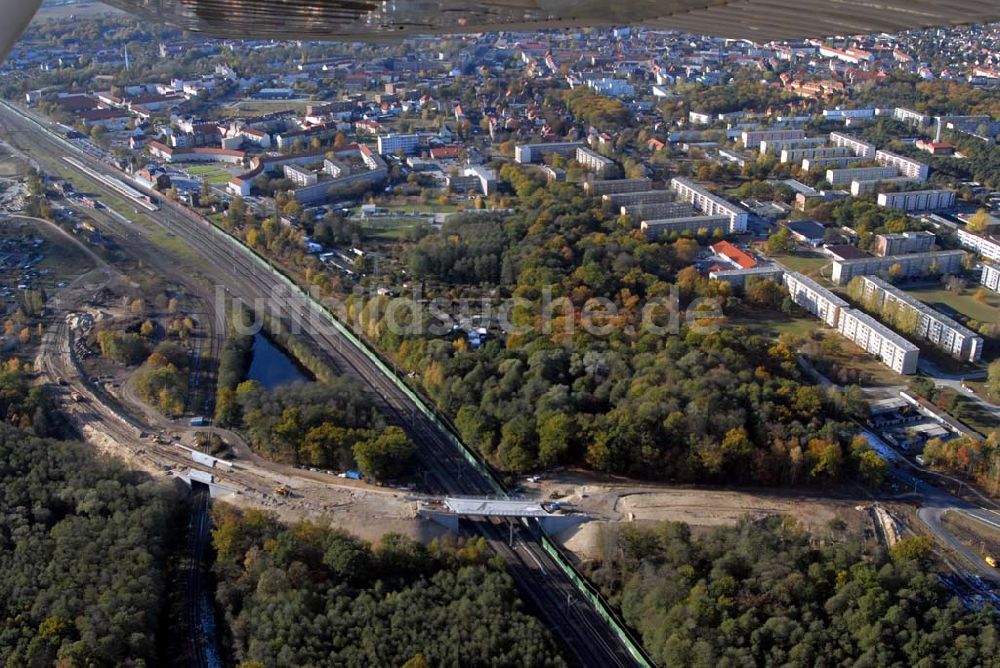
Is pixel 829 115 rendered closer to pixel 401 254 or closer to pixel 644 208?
pixel 644 208

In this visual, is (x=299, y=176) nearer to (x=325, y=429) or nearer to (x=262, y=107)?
(x=262, y=107)

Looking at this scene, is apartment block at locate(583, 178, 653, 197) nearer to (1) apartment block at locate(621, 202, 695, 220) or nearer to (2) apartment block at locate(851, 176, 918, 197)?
(1) apartment block at locate(621, 202, 695, 220)

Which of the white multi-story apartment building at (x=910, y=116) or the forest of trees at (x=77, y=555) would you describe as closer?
the forest of trees at (x=77, y=555)

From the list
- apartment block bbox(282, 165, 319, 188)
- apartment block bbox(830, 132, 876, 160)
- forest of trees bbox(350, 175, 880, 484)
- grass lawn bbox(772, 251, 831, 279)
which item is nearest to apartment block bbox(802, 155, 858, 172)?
apartment block bbox(830, 132, 876, 160)

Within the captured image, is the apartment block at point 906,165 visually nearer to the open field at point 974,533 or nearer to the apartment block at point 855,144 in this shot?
the apartment block at point 855,144

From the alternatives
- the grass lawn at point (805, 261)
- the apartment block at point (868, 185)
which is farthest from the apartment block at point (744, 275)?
the apartment block at point (868, 185)

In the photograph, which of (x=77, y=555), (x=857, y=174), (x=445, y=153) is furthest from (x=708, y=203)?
(x=77, y=555)
